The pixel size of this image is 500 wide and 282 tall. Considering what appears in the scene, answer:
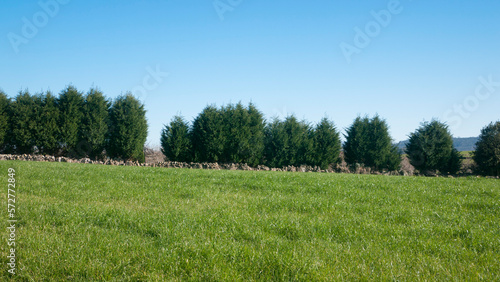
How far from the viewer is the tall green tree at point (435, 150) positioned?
2038 cm

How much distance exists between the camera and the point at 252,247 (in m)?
3.92

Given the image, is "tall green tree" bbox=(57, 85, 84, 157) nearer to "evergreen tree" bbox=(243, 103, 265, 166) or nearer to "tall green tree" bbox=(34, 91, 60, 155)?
"tall green tree" bbox=(34, 91, 60, 155)

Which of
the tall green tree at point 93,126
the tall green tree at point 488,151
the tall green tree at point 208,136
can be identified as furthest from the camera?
the tall green tree at point 93,126

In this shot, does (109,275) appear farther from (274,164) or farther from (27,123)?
(27,123)

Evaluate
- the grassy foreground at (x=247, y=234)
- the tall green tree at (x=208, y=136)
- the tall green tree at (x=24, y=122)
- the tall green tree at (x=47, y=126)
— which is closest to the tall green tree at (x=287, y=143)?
the tall green tree at (x=208, y=136)

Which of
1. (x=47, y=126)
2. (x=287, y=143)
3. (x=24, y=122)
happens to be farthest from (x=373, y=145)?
(x=24, y=122)

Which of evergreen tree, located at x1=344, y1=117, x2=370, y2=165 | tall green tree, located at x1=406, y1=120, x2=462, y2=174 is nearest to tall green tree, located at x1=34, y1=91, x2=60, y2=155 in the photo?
evergreen tree, located at x1=344, y1=117, x2=370, y2=165

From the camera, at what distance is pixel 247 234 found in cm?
441

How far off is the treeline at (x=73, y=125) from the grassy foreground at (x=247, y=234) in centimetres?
1271

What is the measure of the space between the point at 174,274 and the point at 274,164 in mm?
16221

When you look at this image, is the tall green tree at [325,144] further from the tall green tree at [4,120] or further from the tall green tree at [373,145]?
the tall green tree at [4,120]

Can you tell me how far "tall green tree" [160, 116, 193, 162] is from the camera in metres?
19.5

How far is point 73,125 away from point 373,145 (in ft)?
66.9

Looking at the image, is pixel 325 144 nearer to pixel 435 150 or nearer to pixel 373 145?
pixel 373 145
